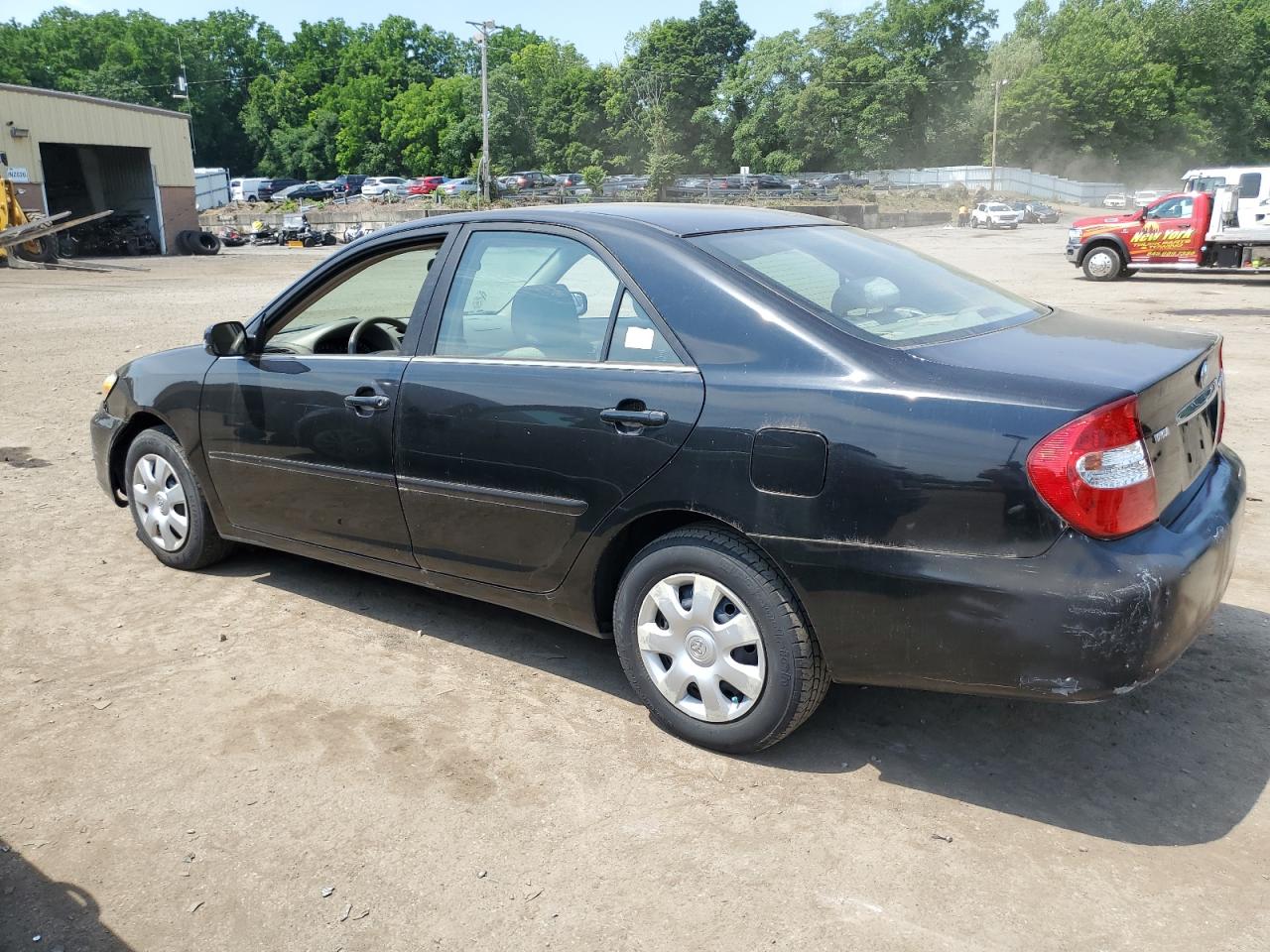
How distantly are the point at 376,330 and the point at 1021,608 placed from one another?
3041 millimetres

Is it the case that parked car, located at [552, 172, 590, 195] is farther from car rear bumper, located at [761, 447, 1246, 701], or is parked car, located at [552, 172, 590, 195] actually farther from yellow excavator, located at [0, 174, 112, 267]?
car rear bumper, located at [761, 447, 1246, 701]

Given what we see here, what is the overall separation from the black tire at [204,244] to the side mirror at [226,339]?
121 ft

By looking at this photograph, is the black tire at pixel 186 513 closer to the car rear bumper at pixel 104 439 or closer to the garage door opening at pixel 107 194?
the car rear bumper at pixel 104 439

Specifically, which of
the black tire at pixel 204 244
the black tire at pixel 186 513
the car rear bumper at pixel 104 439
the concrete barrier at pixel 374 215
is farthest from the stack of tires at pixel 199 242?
the black tire at pixel 186 513

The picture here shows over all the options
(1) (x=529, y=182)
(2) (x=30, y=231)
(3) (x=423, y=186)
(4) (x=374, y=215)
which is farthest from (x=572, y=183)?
(2) (x=30, y=231)

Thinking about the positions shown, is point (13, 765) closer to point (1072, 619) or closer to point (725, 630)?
point (725, 630)

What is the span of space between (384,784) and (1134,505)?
229cm

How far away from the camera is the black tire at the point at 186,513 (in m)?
4.87

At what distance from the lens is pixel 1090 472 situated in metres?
2.71

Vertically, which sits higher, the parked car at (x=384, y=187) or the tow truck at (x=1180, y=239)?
the parked car at (x=384, y=187)

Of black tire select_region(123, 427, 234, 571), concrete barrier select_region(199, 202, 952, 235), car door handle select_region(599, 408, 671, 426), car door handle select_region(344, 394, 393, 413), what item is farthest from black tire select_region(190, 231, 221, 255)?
car door handle select_region(599, 408, 671, 426)

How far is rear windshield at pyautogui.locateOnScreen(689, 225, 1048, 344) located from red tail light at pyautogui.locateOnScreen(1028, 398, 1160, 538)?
60 cm

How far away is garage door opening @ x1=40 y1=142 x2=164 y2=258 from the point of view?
38.0 m

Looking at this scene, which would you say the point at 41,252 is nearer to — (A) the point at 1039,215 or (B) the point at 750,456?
(B) the point at 750,456
